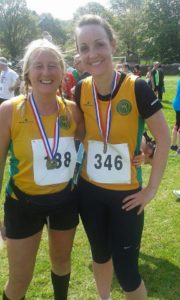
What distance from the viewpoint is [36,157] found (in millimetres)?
2436

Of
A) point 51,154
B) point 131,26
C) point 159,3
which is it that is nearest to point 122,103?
point 51,154

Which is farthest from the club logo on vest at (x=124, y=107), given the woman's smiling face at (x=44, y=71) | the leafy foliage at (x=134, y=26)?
the leafy foliage at (x=134, y=26)

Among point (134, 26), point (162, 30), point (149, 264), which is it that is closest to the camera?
point (149, 264)

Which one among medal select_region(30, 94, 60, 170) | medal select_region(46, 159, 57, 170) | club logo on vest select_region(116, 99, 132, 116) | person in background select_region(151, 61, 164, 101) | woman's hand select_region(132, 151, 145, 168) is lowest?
person in background select_region(151, 61, 164, 101)

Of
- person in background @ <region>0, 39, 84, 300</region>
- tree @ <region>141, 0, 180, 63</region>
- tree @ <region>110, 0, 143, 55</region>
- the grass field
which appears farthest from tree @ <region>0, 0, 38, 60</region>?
person in background @ <region>0, 39, 84, 300</region>

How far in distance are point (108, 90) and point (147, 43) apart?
57587 mm

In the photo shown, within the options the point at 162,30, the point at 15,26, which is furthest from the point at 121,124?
the point at 15,26

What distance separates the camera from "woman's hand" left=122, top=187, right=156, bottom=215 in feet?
8.17

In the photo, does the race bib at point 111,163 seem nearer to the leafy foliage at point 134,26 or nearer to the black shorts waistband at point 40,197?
the black shorts waistband at point 40,197

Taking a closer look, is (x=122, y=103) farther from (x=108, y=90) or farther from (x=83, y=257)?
(x=83, y=257)

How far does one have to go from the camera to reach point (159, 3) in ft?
196

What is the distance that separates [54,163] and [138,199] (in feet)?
1.87

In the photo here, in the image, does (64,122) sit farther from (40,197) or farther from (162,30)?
(162,30)

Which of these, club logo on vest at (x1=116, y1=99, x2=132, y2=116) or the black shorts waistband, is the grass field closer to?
the black shorts waistband
